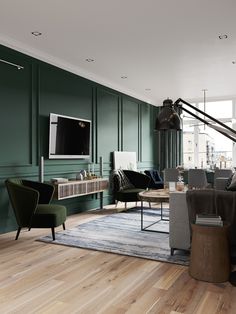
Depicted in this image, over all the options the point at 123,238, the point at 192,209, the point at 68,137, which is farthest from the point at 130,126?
the point at 192,209

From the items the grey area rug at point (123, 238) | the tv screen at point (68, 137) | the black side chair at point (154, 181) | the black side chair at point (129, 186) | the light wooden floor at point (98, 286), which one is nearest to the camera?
the light wooden floor at point (98, 286)

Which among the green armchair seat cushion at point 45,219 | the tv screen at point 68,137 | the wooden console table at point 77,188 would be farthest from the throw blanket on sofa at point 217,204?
the tv screen at point 68,137

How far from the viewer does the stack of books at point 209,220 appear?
9.09 feet

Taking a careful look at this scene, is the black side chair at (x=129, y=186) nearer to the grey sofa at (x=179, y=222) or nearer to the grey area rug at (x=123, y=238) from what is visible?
the grey area rug at (x=123, y=238)

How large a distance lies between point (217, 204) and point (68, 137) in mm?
3432

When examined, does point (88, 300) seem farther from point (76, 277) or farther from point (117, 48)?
point (117, 48)

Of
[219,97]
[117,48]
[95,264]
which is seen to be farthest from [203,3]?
[219,97]

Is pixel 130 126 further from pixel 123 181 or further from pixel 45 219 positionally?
pixel 45 219

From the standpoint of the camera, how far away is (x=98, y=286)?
2.67 meters

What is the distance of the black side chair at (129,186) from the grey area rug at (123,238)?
74cm

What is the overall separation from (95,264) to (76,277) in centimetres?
37

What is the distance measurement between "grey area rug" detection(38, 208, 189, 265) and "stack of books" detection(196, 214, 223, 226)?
0.63 metres

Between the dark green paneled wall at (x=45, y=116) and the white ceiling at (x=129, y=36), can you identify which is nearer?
the white ceiling at (x=129, y=36)


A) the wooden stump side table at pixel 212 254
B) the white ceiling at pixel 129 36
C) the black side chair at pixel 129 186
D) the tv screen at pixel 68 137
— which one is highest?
the white ceiling at pixel 129 36
